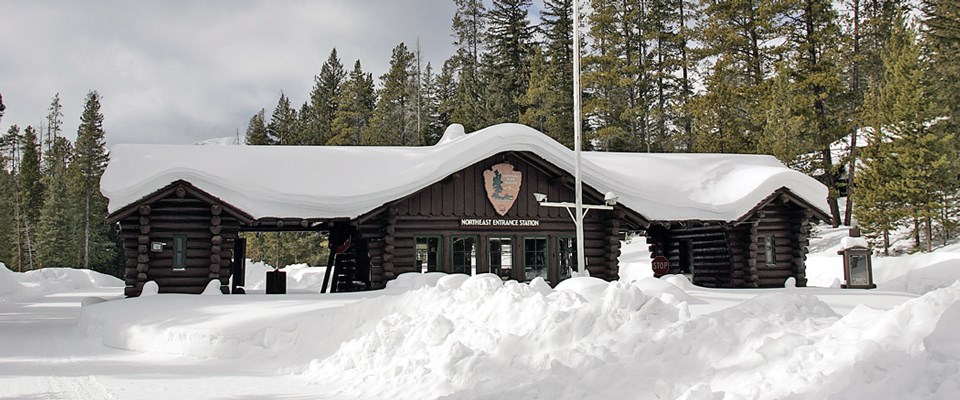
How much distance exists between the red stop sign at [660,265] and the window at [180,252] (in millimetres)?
16006

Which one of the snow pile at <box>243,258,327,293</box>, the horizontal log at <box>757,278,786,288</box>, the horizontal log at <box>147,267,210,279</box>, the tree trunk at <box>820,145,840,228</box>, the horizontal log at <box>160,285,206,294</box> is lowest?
the snow pile at <box>243,258,327,293</box>

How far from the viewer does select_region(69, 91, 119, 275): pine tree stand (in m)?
62.8

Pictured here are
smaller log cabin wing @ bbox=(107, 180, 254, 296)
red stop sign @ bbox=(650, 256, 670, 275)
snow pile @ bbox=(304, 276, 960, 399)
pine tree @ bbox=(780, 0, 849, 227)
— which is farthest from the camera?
pine tree @ bbox=(780, 0, 849, 227)

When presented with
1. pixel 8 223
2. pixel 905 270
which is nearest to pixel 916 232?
pixel 905 270

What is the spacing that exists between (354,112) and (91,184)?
2534 centimetres

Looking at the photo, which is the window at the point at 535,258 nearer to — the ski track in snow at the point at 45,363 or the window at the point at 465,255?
the window at the point at 465,255

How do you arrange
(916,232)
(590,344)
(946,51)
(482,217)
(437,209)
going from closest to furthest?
1. (590,344)
2. (437,209)
3. (482,217)
4. (916,232)
5. (946,51)

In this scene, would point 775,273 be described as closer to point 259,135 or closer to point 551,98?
point 551,98

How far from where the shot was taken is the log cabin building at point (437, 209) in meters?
19.2

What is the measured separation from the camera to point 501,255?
21750 mm

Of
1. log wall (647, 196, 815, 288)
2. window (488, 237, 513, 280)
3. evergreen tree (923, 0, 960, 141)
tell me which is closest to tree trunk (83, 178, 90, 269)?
window (488, 237, 513, 280)

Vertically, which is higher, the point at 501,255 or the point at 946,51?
the point at 946,51

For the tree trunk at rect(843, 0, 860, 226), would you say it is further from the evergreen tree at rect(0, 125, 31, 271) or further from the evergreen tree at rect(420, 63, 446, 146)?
the evergreen tree at rect(0, 125, 31, 271)

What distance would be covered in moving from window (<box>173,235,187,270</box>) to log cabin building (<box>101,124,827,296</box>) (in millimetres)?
31
